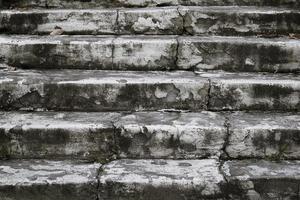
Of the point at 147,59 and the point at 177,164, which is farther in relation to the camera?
the point at 147,59

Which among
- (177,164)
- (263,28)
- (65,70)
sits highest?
(263,28)

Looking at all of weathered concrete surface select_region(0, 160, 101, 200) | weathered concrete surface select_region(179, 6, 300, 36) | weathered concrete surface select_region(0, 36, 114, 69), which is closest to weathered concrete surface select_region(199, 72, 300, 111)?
weathered concrete surface select_region(179, 6, 300, 36)

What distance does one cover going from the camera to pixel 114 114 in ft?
10.0

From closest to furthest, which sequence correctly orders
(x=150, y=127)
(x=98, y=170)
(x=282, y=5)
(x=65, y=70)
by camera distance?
(x=98, y=170)
(x=150, y=127)
(x=65, y=70)
(x=282, y=5)

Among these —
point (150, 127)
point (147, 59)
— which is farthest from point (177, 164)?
point (147, 59)

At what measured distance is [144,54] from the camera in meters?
3.45

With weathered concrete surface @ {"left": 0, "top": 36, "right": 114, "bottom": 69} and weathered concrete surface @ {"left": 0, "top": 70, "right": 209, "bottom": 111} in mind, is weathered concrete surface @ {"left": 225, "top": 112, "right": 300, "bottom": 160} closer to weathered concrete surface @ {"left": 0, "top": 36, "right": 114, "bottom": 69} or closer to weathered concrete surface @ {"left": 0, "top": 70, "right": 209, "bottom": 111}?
weathered concrete surface @ {"left": 0, "top": 70, "right": 209, "bottom": 111}

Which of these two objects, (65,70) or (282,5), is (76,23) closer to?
(65,70)

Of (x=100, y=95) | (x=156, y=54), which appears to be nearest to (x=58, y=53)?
(x=100, y=95)

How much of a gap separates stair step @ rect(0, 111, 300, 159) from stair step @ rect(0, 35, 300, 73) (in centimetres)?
73

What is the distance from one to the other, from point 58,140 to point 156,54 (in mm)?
1137

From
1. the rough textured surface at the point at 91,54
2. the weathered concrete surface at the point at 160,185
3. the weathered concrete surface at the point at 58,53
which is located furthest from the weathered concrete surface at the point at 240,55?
the weathered concrete surface at the point at 160,185

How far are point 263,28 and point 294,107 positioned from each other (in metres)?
0.94

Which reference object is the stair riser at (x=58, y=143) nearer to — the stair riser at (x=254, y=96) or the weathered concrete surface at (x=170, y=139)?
the weathered concrete surface at (x=170, y=139)
